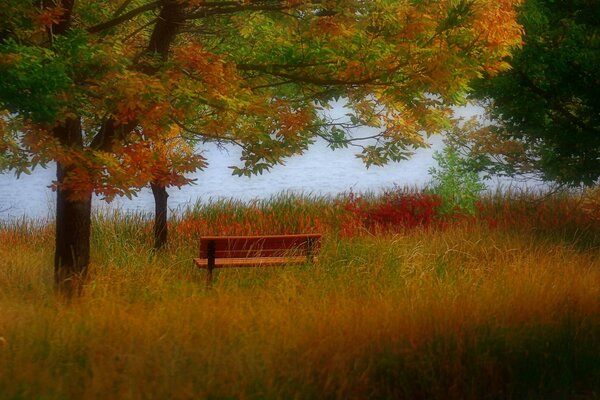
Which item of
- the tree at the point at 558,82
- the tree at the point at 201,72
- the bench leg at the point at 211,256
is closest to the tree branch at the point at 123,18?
the tree at the point at 201,72

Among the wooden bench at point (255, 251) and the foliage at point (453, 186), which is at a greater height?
the foliage at point (453, 186)

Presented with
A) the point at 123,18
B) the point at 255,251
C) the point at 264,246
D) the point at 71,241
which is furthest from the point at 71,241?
the point at 123,18

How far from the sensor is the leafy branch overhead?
830cm

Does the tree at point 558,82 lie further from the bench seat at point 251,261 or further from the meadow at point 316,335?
the bench seat at point 251,261

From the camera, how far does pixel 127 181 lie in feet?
28.1

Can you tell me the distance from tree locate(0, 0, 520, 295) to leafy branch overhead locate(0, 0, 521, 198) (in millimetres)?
20

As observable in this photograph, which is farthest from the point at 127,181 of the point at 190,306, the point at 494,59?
the point at 494,59

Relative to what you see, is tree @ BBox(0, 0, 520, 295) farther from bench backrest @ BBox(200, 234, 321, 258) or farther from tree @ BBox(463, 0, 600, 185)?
tree @ BBox(463, 0, 600, 185)

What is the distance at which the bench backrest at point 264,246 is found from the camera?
1084 centimetres

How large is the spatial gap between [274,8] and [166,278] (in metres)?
4.31

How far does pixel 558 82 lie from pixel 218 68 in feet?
24.7

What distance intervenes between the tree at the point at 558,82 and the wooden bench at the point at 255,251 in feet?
17.8

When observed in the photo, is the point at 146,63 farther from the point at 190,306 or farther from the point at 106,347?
the point at 106,347

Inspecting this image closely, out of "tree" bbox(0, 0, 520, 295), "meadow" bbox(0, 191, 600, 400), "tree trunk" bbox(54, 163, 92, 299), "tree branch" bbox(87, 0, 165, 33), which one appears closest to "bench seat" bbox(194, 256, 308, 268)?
"meadow" bbox(0, 191, 600, 400)
